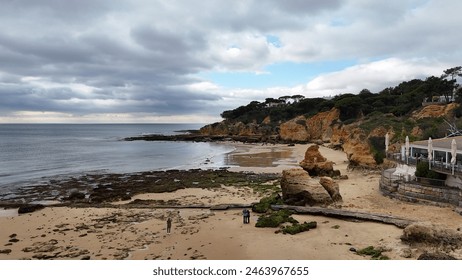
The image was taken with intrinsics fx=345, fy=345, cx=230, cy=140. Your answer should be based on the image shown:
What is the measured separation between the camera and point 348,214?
1531cm

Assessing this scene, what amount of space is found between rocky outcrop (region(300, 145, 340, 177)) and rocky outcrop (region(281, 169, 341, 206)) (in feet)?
32.4

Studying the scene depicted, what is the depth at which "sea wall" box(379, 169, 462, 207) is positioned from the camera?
15930 millimetres

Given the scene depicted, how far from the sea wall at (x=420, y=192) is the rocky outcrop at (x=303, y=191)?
3.06 meters

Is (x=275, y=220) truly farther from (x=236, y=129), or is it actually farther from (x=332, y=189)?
(x=236, y=129)

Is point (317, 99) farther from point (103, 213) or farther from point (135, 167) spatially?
point (103, 213)

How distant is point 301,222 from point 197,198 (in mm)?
9322

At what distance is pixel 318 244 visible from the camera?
40.1ft

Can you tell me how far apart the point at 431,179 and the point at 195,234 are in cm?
1177

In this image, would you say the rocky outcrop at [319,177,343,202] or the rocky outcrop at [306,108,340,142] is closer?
the rocky outcrop at [319,177,343,202]

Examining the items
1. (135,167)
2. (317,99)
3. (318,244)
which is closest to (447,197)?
(318,244)

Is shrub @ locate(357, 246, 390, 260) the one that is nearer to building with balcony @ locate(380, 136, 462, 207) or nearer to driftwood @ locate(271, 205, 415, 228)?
driftwood @ locate(271, 205, 415, 228)

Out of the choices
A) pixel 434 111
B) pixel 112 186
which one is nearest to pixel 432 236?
pixel 112 186

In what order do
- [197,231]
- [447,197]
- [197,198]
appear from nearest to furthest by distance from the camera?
[197,231], [447,197], [197,198]

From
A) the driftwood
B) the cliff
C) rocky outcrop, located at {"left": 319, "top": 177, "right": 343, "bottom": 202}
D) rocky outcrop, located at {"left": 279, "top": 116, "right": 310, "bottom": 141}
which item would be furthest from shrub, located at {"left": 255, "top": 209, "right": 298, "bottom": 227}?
rocky outcrop, located at {"left": 279, "top": 116, "right": 310, "bottom": 141}
